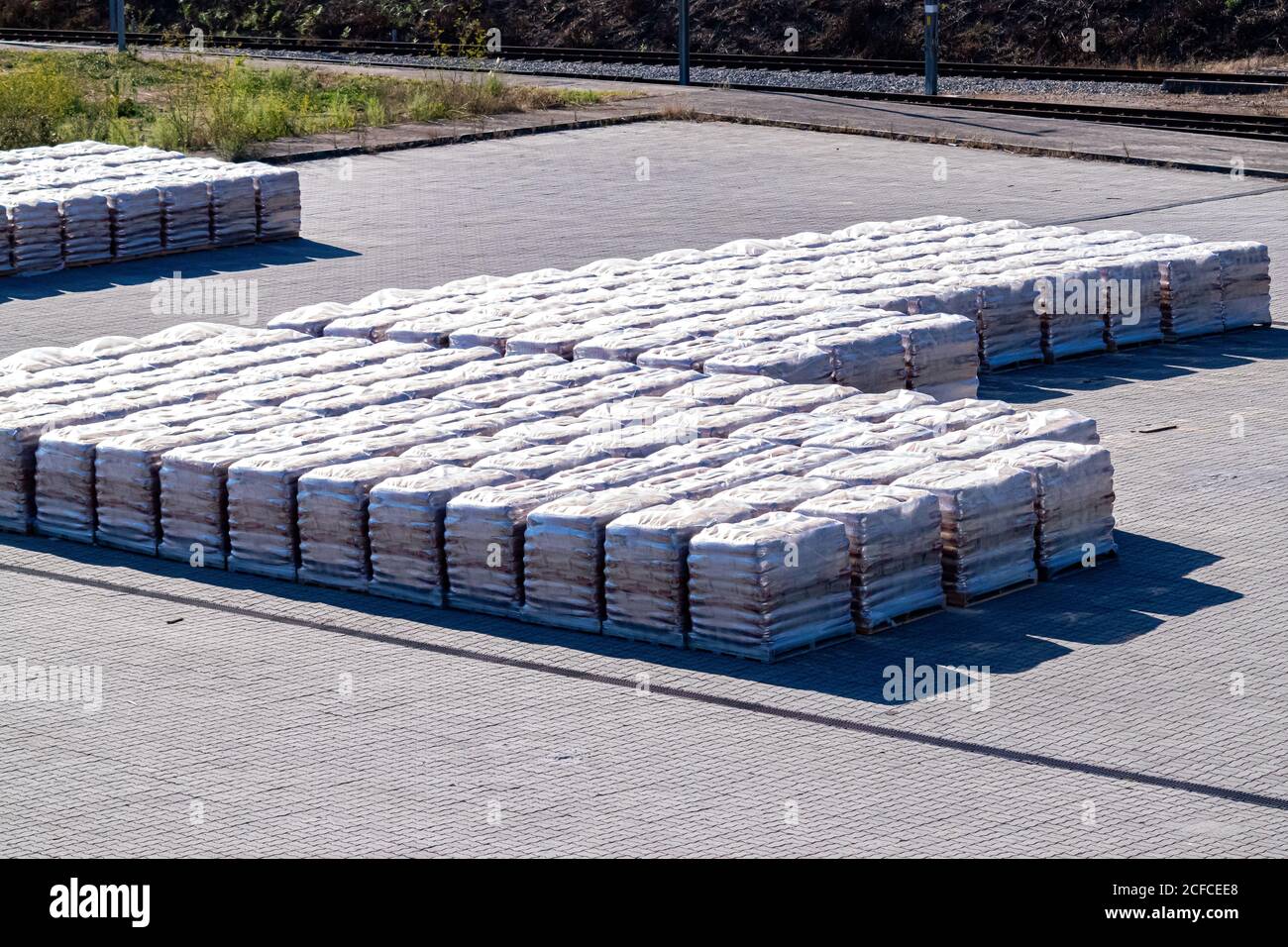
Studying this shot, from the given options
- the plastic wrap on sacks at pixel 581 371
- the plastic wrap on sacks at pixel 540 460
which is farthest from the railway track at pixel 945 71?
the plastic wrap on sacks at pixel 540 460

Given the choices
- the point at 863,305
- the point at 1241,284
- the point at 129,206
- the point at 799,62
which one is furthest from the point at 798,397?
the point at 799,62

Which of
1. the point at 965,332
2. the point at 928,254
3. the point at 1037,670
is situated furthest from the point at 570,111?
the point at 1037,670

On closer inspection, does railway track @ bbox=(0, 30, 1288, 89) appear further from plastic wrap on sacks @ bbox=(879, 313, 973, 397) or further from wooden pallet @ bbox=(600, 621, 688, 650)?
wooden pallet @ bbox=(600, 621, 688, 650)

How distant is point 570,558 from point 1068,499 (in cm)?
269

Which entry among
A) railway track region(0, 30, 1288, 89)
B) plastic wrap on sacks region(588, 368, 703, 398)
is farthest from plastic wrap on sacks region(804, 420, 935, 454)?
railway track region(0, 30, 1288, 89)

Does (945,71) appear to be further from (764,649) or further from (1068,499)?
(764,649)

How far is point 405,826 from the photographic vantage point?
7145mm

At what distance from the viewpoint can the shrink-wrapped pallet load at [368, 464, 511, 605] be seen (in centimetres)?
990

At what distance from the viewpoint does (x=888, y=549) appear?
30.7 feet

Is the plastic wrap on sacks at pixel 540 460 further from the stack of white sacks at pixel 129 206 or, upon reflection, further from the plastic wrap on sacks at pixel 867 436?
the stack of white sacks at pixel 129 206

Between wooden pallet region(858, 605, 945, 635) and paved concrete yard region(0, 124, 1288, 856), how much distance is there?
0.07 metres

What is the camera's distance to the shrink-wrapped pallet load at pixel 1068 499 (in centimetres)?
1010

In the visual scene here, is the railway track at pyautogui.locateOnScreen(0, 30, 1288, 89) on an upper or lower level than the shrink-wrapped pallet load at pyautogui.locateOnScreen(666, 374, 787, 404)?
upper

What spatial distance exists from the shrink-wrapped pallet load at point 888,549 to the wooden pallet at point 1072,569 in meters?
0.81
